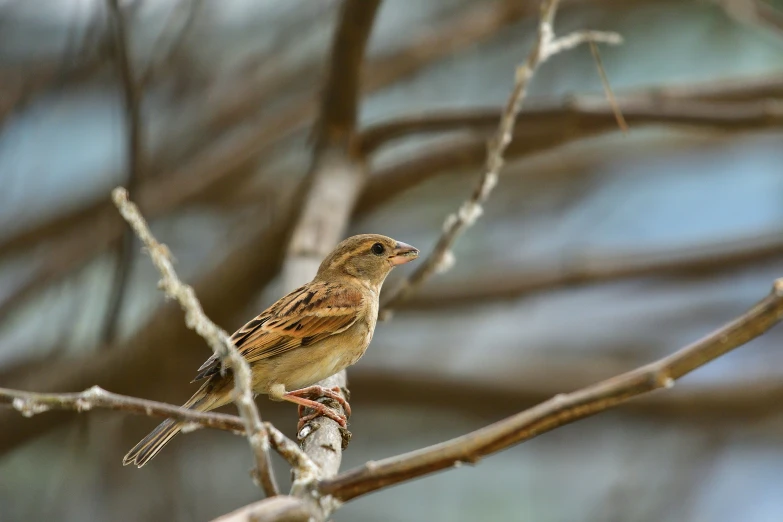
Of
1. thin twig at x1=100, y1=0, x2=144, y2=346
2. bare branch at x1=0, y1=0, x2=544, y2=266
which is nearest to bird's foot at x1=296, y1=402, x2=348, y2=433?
thin twig at x1=100, y1=0, x2=144, y2=346

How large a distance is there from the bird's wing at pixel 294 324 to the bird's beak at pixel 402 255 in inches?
19.5

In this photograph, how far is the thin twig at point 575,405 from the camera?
1.42 m

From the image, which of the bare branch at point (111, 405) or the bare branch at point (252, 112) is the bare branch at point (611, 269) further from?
the bare branch at point (111, 405)

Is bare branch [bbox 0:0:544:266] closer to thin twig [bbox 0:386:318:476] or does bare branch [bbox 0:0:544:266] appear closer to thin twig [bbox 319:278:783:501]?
thin twig [bbox 0:386:318:476]

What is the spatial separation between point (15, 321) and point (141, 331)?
4.80ft

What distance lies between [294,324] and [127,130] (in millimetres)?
1502

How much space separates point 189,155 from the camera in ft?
23.2

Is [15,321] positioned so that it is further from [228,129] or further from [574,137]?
[574,137]

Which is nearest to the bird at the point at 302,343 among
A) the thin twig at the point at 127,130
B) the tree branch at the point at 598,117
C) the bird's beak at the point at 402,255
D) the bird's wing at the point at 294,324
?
the bird's wing at the point at 294,324

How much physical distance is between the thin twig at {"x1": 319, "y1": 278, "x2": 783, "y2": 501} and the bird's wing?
6.69ft

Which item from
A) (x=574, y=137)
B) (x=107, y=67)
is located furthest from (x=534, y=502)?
(x=107, y=67)

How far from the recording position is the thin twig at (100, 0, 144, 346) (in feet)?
12.8

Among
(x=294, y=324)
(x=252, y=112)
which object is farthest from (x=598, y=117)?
(x=252, y=112)

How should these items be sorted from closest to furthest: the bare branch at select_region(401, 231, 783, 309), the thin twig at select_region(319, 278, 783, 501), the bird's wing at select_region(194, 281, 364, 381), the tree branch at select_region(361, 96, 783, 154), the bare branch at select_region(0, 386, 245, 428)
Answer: the thin twig at select_region(319, 278, 783, 501)
the bare branch at select_region(0, 386, 245, 428)
the bird's wing at select_region(194, 281, 364, 381)
the tree branch at select_region(361, 96, 783, 154)
the bare branch at select_region(401, 231, 783, 309)
